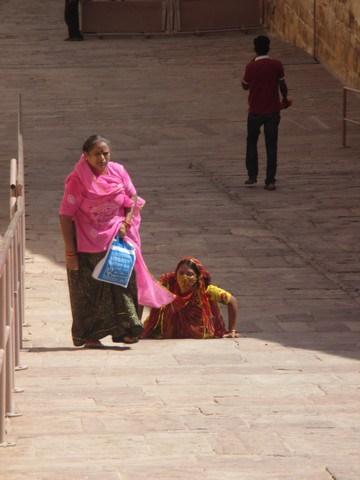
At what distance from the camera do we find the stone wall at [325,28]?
70.5ft

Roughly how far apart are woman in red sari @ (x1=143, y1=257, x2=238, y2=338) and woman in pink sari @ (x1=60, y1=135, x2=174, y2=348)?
48 cm

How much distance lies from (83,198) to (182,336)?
1599mm

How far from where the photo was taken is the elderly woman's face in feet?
28.0

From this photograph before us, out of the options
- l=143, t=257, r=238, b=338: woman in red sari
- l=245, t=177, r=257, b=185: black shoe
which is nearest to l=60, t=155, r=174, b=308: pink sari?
l=143, t=257, r=238, b=338: woman in red sari

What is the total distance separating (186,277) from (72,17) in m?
16.2

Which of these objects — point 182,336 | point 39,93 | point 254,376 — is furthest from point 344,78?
point 254,376

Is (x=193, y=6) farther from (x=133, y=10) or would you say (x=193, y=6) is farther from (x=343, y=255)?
(x=343, y=255)

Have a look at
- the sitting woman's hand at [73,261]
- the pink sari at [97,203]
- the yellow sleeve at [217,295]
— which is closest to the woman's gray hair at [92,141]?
the pink sari at [97,203]

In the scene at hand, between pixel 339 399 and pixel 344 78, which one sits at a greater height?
pixel 339 399

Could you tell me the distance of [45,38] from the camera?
25938 mm

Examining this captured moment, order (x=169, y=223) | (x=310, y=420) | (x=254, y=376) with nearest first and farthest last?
(x=310, y=420) < (x=254, y=376) < (x=169, y=223)

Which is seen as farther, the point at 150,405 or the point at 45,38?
the point at 45,38

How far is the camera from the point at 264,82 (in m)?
15.1

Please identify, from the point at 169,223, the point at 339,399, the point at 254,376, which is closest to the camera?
the point at 339,399
